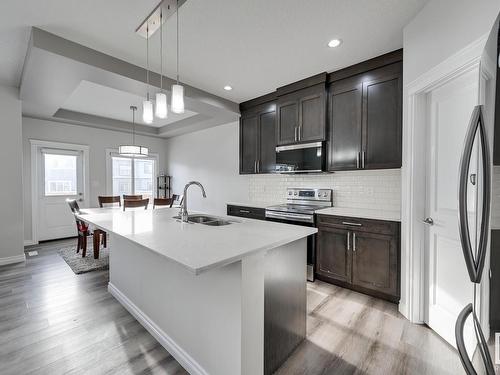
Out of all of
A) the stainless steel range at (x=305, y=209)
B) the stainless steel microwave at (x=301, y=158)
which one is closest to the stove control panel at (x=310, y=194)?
the stainless steel range at (x=305, y=209)

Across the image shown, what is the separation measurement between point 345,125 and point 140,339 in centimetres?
299

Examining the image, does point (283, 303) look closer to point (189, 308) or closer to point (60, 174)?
point (189, 308)

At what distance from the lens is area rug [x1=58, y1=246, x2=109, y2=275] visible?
326cm

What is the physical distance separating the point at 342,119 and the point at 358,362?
8.03 feet

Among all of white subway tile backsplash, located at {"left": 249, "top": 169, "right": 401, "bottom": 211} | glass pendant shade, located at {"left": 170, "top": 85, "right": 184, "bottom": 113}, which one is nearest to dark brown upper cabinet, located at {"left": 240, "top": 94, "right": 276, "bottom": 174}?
white subway tile backsplash, located at {"left": 249, "top": 169, "right": 401, "bottom": 211}

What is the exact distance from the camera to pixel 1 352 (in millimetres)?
1676

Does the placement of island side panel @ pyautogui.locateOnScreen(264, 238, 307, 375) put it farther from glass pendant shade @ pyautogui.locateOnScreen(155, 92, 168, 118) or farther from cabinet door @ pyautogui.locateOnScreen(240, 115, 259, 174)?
cabinet door @ pyautogui.locateOnScreen(240, 115, 259, 174)

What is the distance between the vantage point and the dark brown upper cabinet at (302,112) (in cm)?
303

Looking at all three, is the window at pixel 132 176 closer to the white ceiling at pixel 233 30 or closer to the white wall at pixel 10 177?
the white wall at pixel 10 177

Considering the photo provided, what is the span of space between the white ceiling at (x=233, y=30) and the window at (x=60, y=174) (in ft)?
7.99

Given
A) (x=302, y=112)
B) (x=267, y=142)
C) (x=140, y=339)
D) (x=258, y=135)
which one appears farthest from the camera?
(x=258, y=135)

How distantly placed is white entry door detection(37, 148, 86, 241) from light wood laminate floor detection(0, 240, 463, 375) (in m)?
2.60

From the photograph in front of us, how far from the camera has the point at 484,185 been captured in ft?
2.57

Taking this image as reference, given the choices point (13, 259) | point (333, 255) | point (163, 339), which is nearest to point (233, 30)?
point (333, 255)
